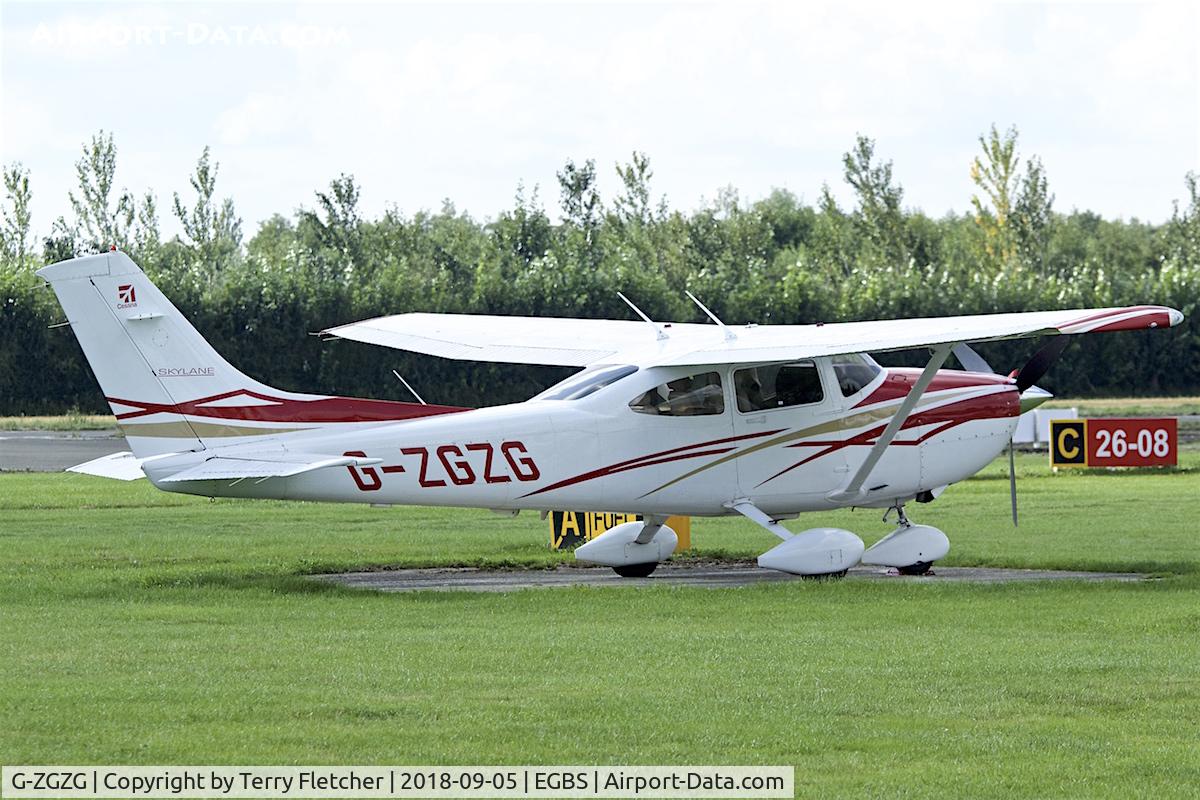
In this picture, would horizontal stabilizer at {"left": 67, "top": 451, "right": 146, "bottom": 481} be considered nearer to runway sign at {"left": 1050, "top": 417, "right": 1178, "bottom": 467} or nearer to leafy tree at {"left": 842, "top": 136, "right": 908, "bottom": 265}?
runway sign at {"left": 1050, "top": 417, "right": 1178, "bottom": 467}

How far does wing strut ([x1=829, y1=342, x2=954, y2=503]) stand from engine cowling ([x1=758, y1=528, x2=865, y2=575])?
895 millimetres

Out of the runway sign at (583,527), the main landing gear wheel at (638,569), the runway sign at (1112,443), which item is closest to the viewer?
the main landing gear wheel at (638,569)

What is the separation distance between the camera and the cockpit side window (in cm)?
1667

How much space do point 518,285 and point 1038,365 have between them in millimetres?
36992

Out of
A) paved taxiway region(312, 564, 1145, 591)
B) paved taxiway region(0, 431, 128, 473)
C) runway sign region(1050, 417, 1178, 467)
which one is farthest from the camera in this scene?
paved taxiway region(0, 431, 128, 473)

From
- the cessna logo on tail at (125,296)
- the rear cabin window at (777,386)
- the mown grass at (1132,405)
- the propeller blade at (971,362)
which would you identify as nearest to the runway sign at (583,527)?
the rear cabin window at (777,386)

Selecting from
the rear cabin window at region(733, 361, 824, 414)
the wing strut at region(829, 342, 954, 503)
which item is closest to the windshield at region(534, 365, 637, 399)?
the rear cabin window at region(733, 361, 824, 414)

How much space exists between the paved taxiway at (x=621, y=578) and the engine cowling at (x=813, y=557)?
0.36 meters

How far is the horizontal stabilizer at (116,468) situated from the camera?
579 inches

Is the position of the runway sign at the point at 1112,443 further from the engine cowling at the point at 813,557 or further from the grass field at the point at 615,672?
the engine cowling at the point at 813,557

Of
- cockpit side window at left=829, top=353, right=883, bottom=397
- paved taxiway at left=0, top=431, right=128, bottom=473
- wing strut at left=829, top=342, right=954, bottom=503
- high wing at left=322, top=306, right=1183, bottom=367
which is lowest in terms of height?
paved taxiway at left=0, top=431, right=128, bottom=473

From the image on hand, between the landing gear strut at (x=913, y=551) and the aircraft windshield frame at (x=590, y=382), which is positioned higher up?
the aircraft windshield frame at (x=590, y=382)

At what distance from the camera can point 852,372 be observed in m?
16.8

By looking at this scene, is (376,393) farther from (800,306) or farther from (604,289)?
(800,306)
